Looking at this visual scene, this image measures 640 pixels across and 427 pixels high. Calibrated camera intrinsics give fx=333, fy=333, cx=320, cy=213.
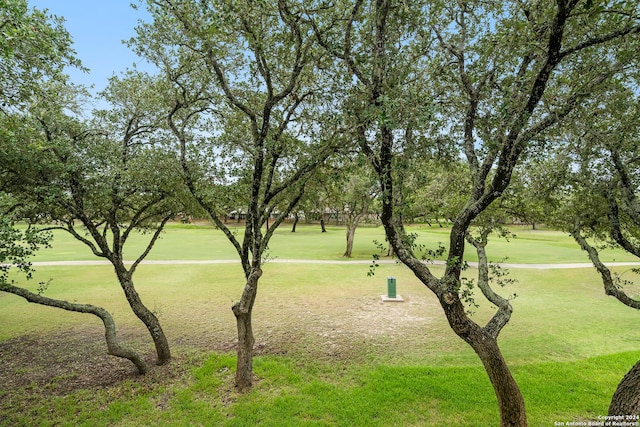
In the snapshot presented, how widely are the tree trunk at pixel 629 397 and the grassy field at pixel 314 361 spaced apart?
184 centimetres

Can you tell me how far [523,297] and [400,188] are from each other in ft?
44.0

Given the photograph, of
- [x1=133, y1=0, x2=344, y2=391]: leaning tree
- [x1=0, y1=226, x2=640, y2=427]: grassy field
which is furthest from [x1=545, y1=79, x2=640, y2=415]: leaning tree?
[x1=133, y1=0, x2=344, y2=391]: leaning tree

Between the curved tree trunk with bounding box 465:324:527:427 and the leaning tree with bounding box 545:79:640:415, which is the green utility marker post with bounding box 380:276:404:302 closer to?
the leaning tree with bounding box 545:79:640:415

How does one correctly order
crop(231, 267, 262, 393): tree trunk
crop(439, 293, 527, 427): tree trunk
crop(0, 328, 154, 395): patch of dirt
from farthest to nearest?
crop(0, 328, 154, 395): patch of dirt → crop(231, 267, 262, 393): tree trunk → crop(439, 293, 527, 427): tree trunk

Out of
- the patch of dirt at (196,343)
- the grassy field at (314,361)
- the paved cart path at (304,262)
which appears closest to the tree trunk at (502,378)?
the grassy field at (314,361)

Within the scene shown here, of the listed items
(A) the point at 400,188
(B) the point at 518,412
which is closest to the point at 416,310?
(B) the point at 518,412

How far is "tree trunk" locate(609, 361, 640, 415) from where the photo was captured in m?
4.76

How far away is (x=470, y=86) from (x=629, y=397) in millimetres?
5185

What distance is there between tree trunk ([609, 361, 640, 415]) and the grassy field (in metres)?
1.84

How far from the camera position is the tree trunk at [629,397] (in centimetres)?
476

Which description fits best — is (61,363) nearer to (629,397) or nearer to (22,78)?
(22,78)

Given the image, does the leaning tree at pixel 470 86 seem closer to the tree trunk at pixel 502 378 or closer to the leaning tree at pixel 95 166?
the tree trunk at pixel 502 378

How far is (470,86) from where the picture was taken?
18.0ft

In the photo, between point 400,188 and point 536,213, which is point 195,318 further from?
point 536,213
